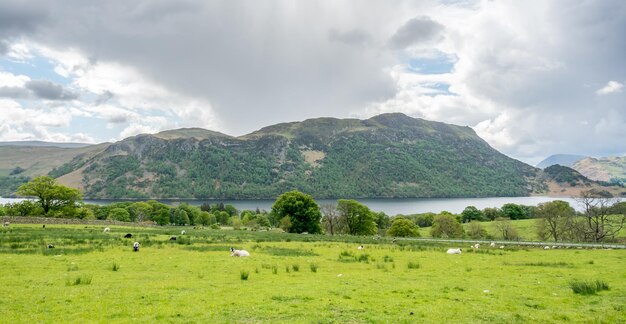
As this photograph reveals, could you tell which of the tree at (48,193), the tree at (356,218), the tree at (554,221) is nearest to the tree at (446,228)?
the tree at (356,218)

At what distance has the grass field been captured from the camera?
10.5 metres

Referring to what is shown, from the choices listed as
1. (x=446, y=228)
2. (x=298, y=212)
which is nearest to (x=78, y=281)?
(x=298, y=212)

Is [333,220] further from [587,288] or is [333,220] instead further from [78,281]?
[78,281]

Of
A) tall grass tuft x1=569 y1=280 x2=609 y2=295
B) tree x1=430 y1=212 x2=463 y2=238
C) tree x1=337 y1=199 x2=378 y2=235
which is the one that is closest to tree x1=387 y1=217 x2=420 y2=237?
tree x1=430 y1=212 x2=463 y2=238

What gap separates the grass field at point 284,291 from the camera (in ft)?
34.3

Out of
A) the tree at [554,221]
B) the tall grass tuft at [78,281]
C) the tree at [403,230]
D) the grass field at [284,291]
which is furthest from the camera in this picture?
the tree at [403,230]

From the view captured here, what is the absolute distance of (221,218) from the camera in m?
156

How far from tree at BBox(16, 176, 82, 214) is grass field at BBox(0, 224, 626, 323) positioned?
61.5m

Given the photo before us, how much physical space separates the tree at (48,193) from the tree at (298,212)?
140 feet

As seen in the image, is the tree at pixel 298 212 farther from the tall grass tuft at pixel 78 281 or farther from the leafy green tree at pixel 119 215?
the leafy green tree at pixel 119 215

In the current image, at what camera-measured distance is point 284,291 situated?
546 inches

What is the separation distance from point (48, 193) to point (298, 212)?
5021 centimetres

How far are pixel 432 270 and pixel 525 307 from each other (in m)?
9.74

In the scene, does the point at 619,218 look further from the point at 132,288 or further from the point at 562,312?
the point at 132,288
